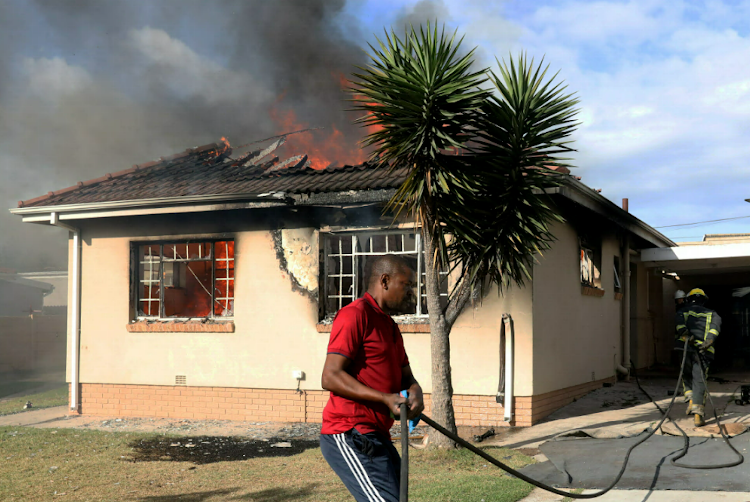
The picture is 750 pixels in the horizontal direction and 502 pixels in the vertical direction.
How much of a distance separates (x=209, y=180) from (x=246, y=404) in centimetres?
383

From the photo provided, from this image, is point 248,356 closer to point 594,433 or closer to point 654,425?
point 594,433

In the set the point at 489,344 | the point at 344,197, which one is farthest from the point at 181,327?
the point at 489,344

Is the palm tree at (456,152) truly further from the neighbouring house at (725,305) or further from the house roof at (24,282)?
the house roof at (24,282)

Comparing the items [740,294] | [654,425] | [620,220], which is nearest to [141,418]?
[654,425]

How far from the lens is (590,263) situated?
12742 millimetres

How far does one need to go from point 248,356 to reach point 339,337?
25.4 feet

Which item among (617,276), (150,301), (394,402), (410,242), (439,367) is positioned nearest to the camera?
(394,402)

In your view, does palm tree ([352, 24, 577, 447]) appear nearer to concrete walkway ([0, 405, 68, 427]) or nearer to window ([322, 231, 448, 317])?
window ([322, 231, 448, 317])

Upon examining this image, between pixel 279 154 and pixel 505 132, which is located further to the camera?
pixel 279 154

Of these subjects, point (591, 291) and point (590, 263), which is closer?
point (591, 291)

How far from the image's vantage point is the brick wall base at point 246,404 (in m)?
9.35

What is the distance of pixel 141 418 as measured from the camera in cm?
1098

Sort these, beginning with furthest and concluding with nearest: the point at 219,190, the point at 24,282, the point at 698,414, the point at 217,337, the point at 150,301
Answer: the point at 24,282 < the point at 150,301 < the point at 217,337 < the point at 219,190 < the point at 698,414

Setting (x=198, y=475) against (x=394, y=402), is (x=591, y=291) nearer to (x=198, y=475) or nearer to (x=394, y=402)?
(x=198, y=475)
